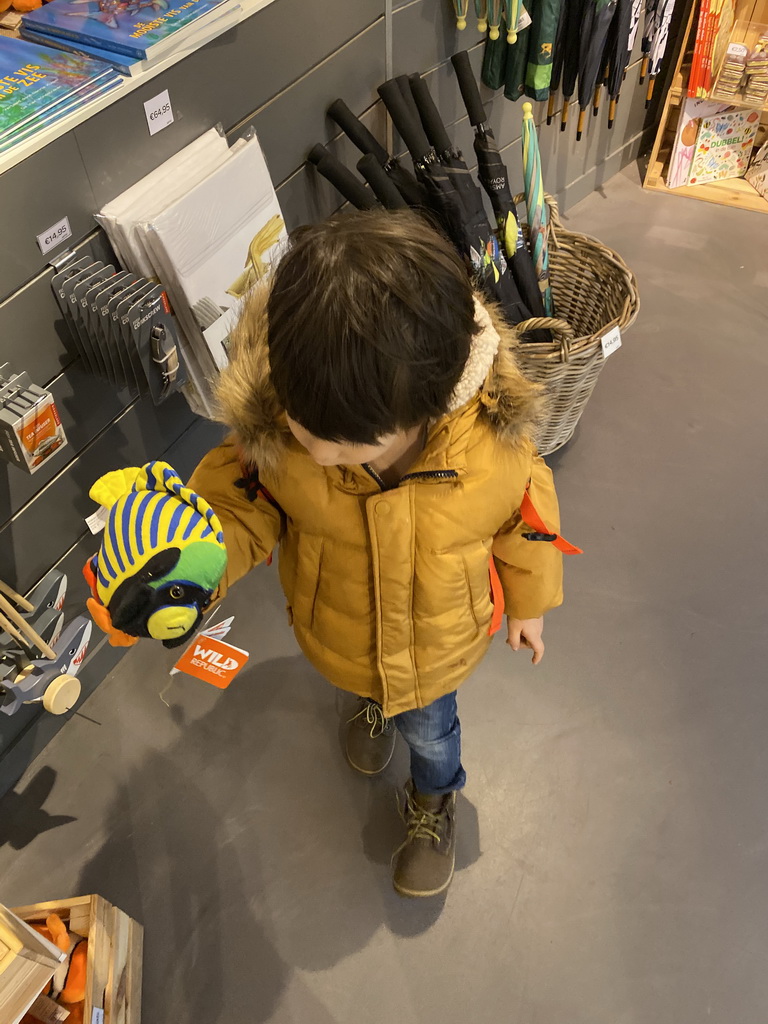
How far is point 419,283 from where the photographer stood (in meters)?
0.70

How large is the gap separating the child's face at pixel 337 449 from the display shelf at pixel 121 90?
0.61 meters

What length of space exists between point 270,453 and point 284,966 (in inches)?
37.8

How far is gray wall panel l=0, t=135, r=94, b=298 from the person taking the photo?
1086 mm

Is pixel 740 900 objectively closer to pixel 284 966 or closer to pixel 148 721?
pixel 284 966

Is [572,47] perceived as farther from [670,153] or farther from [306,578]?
[306,578]

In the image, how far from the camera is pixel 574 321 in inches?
83.3

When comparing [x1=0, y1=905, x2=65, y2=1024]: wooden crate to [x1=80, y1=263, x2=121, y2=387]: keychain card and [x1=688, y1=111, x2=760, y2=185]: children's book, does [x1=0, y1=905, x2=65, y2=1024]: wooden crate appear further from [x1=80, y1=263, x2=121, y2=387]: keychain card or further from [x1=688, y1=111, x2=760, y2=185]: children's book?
[x1=688, y1=111, x2=760, y2=185]: children's book

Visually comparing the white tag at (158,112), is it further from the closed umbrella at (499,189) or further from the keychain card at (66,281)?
the closed umbrella at (499,189)

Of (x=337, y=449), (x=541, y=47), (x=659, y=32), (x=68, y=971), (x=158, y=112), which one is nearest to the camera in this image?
(x=337, y=449)

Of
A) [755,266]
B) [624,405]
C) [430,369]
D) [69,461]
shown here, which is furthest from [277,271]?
[755,266]

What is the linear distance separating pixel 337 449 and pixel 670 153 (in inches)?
109

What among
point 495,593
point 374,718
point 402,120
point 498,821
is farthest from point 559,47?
point 498,821

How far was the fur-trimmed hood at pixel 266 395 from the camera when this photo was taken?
88 cm

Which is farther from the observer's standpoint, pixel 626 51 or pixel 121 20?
pixel 626 51
